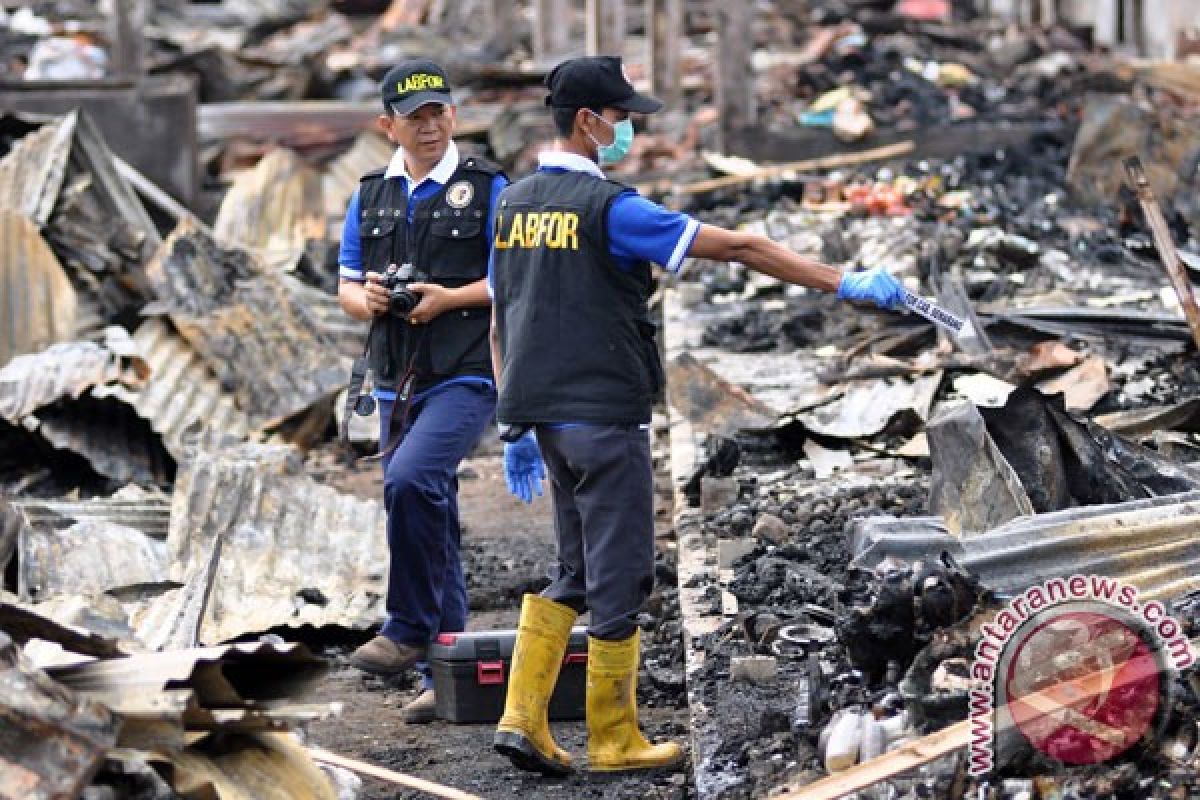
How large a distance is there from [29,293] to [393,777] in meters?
7.28

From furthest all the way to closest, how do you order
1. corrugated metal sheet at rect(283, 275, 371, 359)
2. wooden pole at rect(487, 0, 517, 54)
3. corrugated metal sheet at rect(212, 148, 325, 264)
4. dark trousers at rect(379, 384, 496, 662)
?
wooden pole at rect(487, 0, 517, 54) → corrugated metal sheet at rect(212, 148, 325, 264) → corrugated metal sheet at rect(283, 275, 371, 359) → dark trousers at rect(379, 384, 496, 662)

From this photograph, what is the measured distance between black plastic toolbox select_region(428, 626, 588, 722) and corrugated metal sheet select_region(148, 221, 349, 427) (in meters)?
5.42

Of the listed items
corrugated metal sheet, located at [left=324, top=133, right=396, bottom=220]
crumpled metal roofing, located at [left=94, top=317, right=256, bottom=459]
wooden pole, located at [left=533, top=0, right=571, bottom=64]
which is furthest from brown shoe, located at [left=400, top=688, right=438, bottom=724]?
wooden pole, located at [left=533, top=0, right=571, bottom=64]

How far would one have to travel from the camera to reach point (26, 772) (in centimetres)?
514

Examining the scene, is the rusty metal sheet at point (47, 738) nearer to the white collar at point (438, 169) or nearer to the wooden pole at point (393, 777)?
the wooden pole at point (393, 777)

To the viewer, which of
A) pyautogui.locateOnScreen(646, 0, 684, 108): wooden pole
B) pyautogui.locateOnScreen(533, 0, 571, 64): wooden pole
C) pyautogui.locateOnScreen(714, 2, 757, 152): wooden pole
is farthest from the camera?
pyautogui.locateOnScreen(533, 0, 571, 64): wooden pole

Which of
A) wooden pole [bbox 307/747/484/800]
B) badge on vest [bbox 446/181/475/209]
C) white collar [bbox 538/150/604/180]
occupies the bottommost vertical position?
wooden pole [bbox 307/747/484/800]

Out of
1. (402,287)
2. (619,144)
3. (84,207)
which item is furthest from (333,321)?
(619,144)

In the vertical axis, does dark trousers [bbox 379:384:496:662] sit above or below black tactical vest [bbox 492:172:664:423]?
below

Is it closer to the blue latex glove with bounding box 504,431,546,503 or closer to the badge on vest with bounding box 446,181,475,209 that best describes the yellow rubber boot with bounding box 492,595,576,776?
the blue latex glove with bounding box 504,431,546,503

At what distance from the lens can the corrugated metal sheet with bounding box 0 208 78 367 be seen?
1305 cm

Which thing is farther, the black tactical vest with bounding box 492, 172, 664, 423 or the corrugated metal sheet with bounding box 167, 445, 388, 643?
the corrugated metal sheet with bounding box 167, 445, 388, 643

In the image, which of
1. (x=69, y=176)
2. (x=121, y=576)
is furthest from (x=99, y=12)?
(x=121, y=576)

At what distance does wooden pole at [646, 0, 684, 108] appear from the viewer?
21203 millimetres
